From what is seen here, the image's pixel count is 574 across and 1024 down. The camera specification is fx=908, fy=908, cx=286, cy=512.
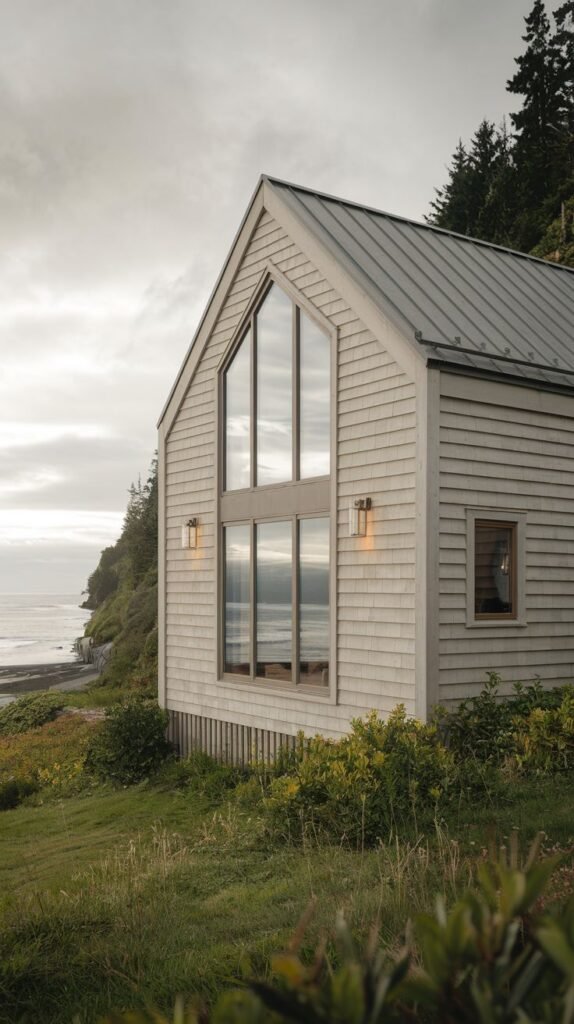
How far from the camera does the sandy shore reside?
26.5 metres

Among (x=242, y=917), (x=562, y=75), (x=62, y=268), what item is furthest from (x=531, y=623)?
(x=562, y=75)

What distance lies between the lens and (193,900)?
19.6 ft

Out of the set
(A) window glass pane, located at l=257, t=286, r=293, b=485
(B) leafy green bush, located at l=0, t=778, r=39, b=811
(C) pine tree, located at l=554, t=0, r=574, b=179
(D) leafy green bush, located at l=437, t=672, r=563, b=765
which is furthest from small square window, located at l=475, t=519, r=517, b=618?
(C) pine tree, located at l=554, t=0, r=574, b=179

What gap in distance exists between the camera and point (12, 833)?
417 inches

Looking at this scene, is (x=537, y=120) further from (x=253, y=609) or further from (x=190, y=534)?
(x=253, y=609)

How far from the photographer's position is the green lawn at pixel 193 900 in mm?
4449

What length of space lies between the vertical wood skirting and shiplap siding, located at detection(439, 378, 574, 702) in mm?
2723

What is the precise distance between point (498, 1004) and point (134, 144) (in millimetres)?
21204

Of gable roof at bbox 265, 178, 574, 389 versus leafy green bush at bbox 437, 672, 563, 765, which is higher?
gable roof at bbox 265, 178, 574, 389

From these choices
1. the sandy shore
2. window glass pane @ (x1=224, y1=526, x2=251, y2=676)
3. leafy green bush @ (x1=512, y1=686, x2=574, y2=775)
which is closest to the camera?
leafy green bush @ (x1=512, y1=686, x2=574, y2=775)

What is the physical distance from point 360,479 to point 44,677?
69.3 feet

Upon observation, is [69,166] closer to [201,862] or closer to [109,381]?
[201,862]

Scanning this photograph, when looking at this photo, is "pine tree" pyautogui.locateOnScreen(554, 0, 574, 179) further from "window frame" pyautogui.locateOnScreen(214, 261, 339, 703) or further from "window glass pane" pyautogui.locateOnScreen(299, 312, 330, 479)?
"window glass pane" pyautogui.locateOnScreen(299, 312, 330, 479)

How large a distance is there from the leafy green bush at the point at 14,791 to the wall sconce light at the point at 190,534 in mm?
4121
